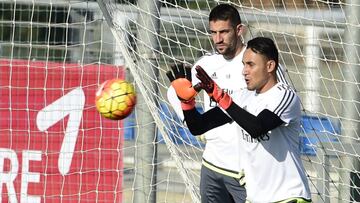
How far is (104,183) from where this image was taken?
23.6ft

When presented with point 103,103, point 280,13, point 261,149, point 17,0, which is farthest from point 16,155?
point 261,149

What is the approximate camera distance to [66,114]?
7.32 m

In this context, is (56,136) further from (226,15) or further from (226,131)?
(226,15)

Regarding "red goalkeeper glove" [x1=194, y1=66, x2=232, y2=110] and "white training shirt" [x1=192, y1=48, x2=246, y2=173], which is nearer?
"red goalkeeper glove" [x1=194, y1=66, x2=232, y2=110]

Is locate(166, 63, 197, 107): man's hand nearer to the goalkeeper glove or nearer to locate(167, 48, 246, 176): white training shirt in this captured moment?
the goalkeeper glove

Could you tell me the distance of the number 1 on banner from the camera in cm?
728

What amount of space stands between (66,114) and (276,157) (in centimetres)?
296

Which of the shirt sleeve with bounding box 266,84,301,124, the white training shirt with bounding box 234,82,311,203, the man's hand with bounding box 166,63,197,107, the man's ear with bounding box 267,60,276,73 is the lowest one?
the white training shirt with bounding box 234,82,311,203

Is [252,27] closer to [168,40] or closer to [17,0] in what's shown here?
[168,40]

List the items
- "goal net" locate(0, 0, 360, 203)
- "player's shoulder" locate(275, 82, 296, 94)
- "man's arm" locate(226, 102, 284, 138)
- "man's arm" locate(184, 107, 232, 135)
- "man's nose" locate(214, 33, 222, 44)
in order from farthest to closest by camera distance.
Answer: "goal net" locate(0, 0, 360, 203) → "man's nose" locate(214, 33, 222, 44) → "man's arm" locate(184, 107, 232, 135) → "player's shoulder" locate(275, 82, 296, 94) → "man's arm" locate(226, 102, 284, 138)

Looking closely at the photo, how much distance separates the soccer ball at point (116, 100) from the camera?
571 cm

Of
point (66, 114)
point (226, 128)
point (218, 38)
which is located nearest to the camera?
point (218, 38)

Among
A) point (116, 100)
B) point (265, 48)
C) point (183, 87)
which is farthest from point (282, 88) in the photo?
point (116, 100)

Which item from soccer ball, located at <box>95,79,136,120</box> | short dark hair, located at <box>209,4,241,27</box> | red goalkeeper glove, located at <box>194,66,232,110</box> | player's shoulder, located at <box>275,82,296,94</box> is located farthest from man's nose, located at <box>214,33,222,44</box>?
red goalkeeper glove, located at <box>194,66,232,110</box>
